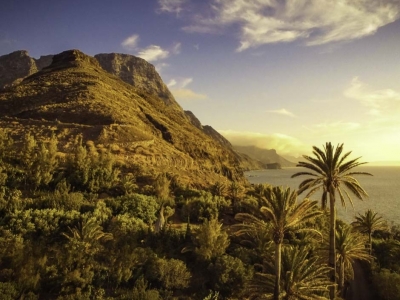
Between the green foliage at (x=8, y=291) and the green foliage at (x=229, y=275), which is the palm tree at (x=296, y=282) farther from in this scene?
the green foliage at (x=8, y=291)

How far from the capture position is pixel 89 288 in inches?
735

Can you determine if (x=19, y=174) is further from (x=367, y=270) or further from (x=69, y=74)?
(x=69, y=74)

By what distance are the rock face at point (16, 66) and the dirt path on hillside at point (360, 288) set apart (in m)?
173

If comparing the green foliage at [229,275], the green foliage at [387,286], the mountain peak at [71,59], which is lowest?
the green foliage at [387,286]

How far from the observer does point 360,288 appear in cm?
2838

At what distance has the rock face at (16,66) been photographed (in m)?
161

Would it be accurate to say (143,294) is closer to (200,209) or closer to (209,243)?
(209,243)

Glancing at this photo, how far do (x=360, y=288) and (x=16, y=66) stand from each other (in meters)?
189

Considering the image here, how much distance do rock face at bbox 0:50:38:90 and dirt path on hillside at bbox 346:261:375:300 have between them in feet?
567

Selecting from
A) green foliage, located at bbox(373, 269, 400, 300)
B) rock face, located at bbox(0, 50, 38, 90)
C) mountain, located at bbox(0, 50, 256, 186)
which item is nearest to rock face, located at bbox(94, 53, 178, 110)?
rock face, located at bbox(0, 50, 38, 90)

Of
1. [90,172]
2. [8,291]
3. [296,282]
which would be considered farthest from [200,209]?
[8,291]

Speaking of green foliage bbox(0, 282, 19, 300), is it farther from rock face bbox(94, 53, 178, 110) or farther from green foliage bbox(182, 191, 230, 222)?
rock face bbox(94, 53, 178, 110)

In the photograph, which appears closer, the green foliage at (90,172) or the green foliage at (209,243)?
the green foliage at (209,243)

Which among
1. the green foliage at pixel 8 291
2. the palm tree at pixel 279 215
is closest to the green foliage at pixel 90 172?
the green foliage at pixel 8 291
